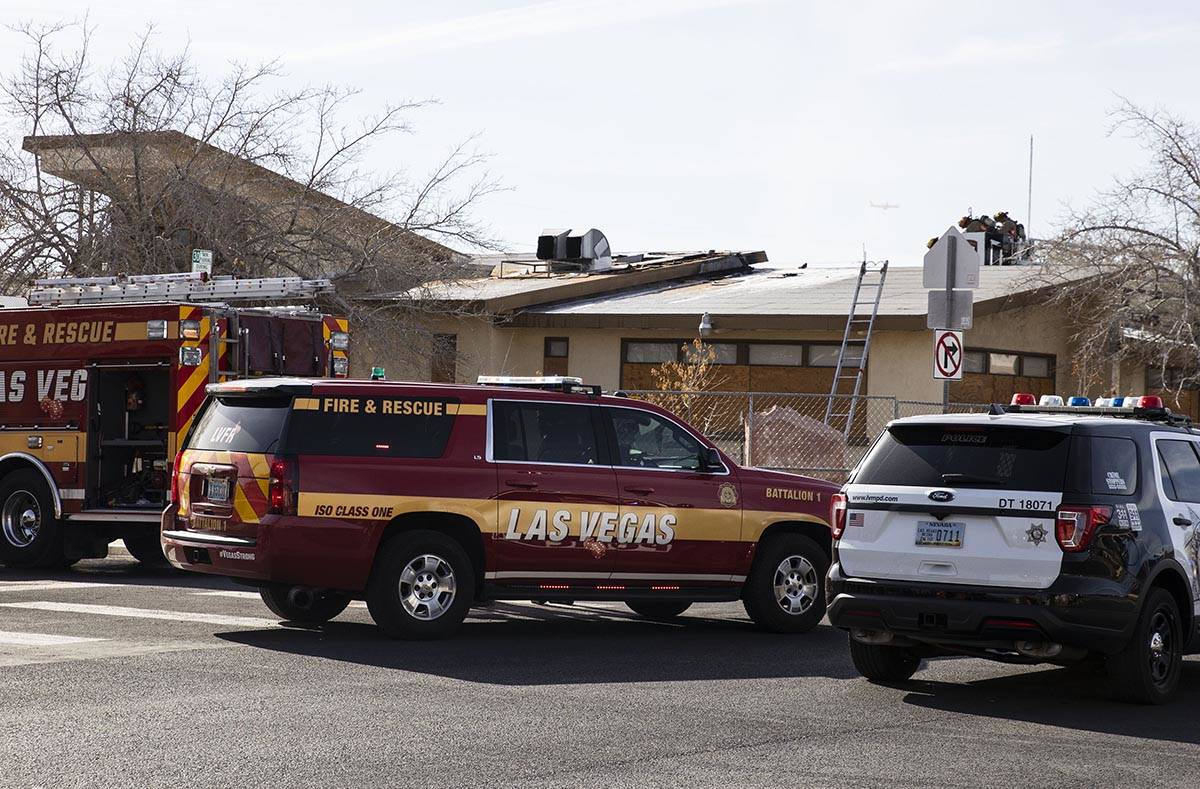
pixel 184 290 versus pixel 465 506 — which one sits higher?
pixel 184 290

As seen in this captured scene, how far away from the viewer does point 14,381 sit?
16.9 metres

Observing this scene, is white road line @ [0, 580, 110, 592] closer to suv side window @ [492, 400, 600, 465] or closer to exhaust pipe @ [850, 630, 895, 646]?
suv side window @ [492, 400, 600, 465]

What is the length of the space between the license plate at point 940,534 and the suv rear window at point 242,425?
4.57 meters

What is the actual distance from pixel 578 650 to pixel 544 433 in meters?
1.74

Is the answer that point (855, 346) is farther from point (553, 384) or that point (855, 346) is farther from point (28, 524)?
point (553, 384)

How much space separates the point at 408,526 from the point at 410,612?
0.61 m

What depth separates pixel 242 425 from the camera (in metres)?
11.9

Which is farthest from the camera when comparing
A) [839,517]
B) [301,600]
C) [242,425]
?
[301,600]

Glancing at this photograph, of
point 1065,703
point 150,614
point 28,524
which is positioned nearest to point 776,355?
point 28,524

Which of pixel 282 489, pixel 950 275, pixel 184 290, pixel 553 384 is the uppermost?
pixel 950 275

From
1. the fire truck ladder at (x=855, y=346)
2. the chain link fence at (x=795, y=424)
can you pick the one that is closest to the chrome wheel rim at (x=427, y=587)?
the chain link fence at (x=795, y=424)

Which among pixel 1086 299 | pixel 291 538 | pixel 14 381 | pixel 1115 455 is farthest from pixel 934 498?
pixel 1086 299

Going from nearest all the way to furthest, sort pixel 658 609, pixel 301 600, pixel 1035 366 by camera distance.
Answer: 1. pixel 301 600
2. pixel 658 609
3. pixel 1035 366

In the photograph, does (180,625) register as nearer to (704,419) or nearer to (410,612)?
(410,612)
